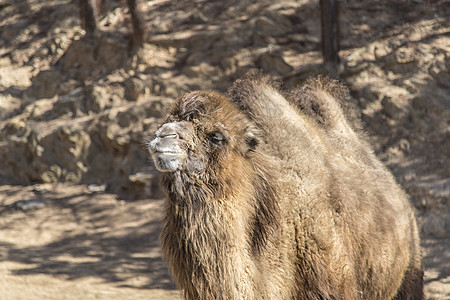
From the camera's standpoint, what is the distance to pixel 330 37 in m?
10.1

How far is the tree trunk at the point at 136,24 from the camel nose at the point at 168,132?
9.63 m

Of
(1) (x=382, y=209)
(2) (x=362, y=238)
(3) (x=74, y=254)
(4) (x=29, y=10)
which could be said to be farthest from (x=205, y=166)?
(4) (x=29, y=10)

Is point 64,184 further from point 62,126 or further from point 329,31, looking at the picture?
point 329,31

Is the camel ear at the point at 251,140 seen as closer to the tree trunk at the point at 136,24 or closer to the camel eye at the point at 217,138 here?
the camel eye at the point at 217,138

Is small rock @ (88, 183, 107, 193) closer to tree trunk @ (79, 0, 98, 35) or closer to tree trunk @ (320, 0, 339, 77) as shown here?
tree trunk @ (79, 0, 98, 35)

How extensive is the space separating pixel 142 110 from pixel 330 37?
4.03 metres

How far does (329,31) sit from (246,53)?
1962 millimetres

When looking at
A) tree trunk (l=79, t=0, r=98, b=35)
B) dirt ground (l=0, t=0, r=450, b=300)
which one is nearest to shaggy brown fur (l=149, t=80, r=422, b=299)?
dirt ground (l=0, t=0, r=450, b=300)

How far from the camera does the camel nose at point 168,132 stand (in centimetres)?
283

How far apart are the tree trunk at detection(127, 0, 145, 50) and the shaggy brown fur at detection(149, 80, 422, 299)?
28.7 ft

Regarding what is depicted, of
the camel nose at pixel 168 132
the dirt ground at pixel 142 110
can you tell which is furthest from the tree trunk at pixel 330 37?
the camel nose at pixel 168 132

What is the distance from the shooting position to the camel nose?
2.83 m

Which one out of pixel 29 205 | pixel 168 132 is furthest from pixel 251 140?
pixel 29 205

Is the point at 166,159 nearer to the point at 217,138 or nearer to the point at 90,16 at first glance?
the point at 217,138
